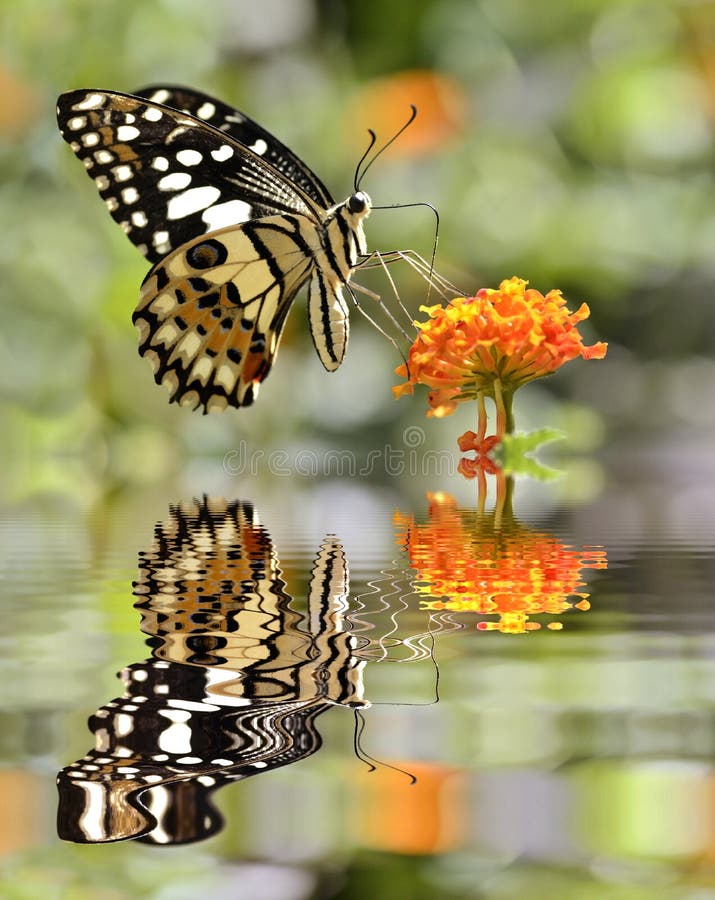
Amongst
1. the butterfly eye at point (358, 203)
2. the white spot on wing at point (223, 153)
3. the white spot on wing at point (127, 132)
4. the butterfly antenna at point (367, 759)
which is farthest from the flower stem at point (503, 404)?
the butterfly antenna at point (367, 759)

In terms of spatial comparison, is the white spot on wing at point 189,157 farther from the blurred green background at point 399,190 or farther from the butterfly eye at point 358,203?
the blurred green background at point 399,190

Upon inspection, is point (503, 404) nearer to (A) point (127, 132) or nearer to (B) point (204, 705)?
(A) point (127, 132)

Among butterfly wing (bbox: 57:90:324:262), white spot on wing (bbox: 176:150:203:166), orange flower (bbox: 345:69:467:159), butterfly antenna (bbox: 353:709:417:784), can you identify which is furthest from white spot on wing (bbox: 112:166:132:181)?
orange flower (bbox: 345:69:467:159)

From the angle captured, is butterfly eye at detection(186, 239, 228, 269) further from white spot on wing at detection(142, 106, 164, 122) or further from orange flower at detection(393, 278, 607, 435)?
orange flower at detection(393, 278, 607, 435)

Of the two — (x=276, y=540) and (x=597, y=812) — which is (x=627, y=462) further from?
(x=597, y=812)

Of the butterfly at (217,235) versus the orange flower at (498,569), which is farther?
the butterfly at (217,235)

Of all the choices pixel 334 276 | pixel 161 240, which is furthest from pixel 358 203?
pixel 161 240

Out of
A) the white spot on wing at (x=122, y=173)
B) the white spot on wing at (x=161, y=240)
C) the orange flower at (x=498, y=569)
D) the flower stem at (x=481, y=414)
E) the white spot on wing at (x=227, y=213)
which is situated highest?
the white spot on wing at (x=122, y=173)

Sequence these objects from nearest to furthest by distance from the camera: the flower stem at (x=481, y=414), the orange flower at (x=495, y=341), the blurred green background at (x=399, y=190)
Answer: the orange flower at (x=495, y=341) < the flower stem at (x=481, y=414) < the blurred green background at (x=399, y=190)
